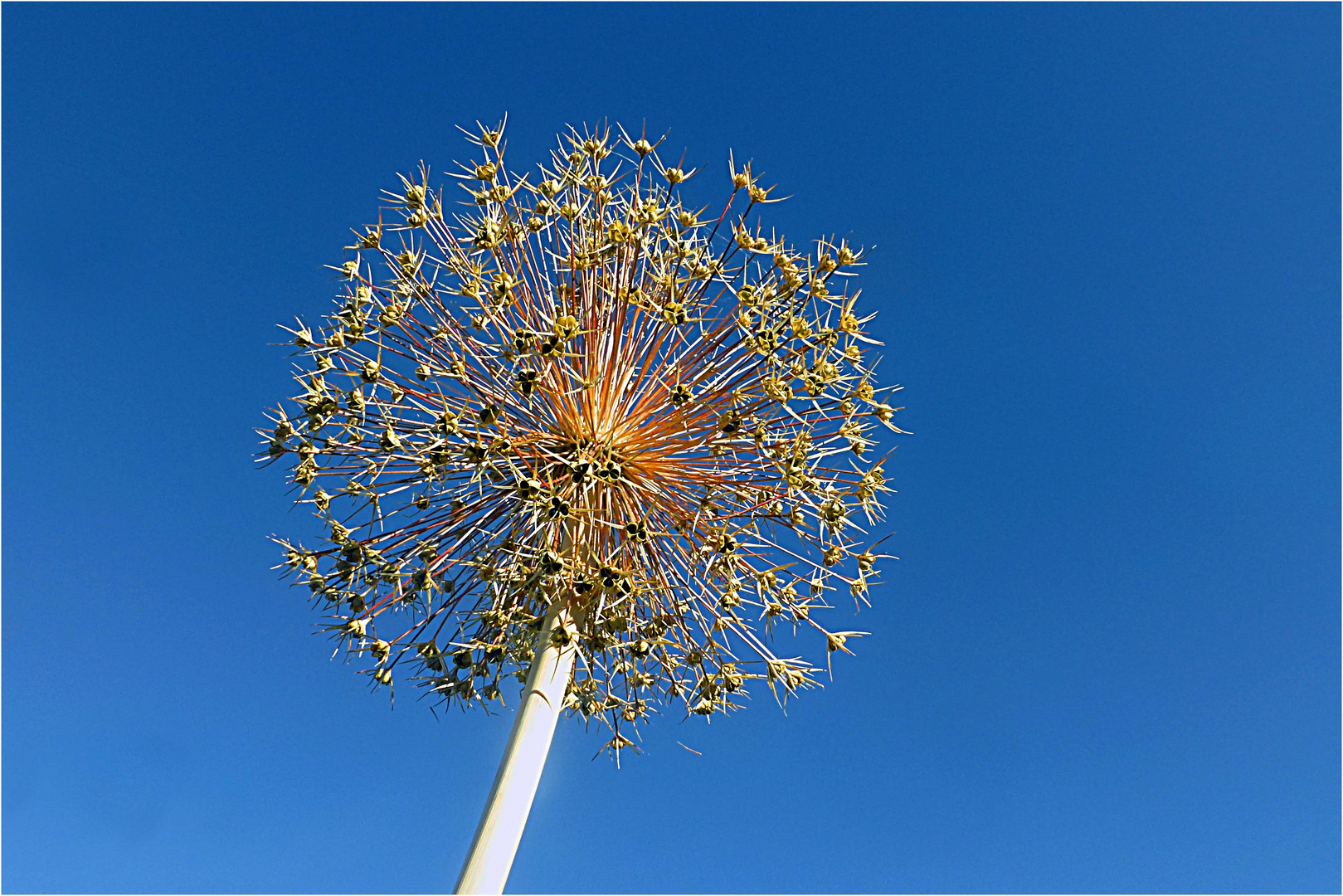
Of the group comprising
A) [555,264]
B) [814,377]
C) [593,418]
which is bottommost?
[593,418]

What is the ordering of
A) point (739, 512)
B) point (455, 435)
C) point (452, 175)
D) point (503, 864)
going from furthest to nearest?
point (452, 175)
point (739, 512)
point (455, 435)
point (503, 864)

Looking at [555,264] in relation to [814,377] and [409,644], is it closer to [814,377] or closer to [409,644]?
[814,377]

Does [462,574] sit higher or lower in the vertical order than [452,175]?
lower

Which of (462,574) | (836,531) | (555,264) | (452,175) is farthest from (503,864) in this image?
(452,175)

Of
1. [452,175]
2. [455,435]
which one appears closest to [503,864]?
[455,435]

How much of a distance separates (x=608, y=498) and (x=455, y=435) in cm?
122

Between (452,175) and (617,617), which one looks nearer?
(617,617)

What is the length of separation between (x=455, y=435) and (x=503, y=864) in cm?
287

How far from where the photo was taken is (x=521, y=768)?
5.47m

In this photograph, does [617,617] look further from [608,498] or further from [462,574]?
[462,574]

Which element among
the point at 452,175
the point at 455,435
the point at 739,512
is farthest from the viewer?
the point at 452,175

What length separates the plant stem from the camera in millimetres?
5066

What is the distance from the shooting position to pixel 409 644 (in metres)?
6.65

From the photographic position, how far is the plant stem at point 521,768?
5066 mm
